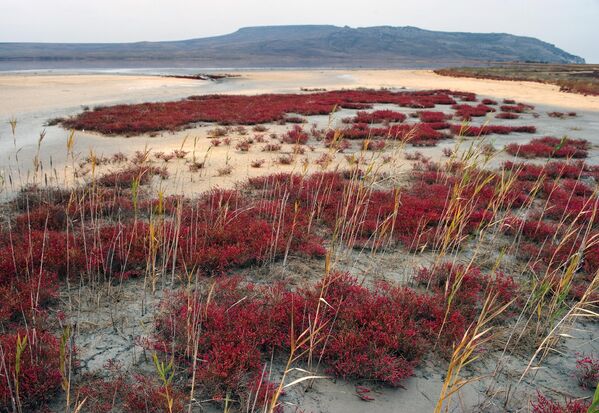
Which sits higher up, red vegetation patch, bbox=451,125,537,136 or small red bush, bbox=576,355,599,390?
red vegetation patch, bbox=451,125,537,136

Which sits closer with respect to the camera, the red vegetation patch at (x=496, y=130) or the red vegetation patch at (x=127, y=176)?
the red vegetation patch at (x=127, y=176)

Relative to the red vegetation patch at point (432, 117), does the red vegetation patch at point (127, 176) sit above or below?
below

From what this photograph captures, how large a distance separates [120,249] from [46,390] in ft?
7.30

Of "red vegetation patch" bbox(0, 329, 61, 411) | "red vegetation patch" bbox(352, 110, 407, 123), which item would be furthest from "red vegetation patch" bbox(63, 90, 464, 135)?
"red vegetation patch" bbox(0, 329, 61, 411)

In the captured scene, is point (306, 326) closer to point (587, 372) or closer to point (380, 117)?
point (587, 372)

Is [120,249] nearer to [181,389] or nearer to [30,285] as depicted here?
[30,285]

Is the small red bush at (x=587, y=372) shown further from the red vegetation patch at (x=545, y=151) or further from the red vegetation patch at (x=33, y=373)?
the red vegetation patch at (x=545, y=151)

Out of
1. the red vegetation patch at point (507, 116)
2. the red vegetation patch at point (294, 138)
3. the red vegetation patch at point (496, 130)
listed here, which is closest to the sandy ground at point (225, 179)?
the red vegetation patch at point (294, 138)

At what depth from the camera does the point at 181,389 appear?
3184mm

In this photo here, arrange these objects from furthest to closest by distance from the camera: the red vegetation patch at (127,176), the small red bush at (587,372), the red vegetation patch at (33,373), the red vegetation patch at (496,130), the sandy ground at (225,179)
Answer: the red vegetation patch at (496,130)
the red vegetation patch at (127,176)
the small red bush at (587,372)
the sandy ground at (225,179)
the red vegetation patch at (33,373)

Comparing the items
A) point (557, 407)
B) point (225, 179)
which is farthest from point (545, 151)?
point (557, 407)

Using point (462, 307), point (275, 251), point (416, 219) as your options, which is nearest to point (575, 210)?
point (416, 219)

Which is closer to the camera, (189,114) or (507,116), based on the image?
(189,114)

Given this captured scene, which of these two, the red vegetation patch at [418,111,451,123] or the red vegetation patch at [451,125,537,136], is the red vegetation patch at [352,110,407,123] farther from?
the red vegetation patch at [451,125,537,136]
